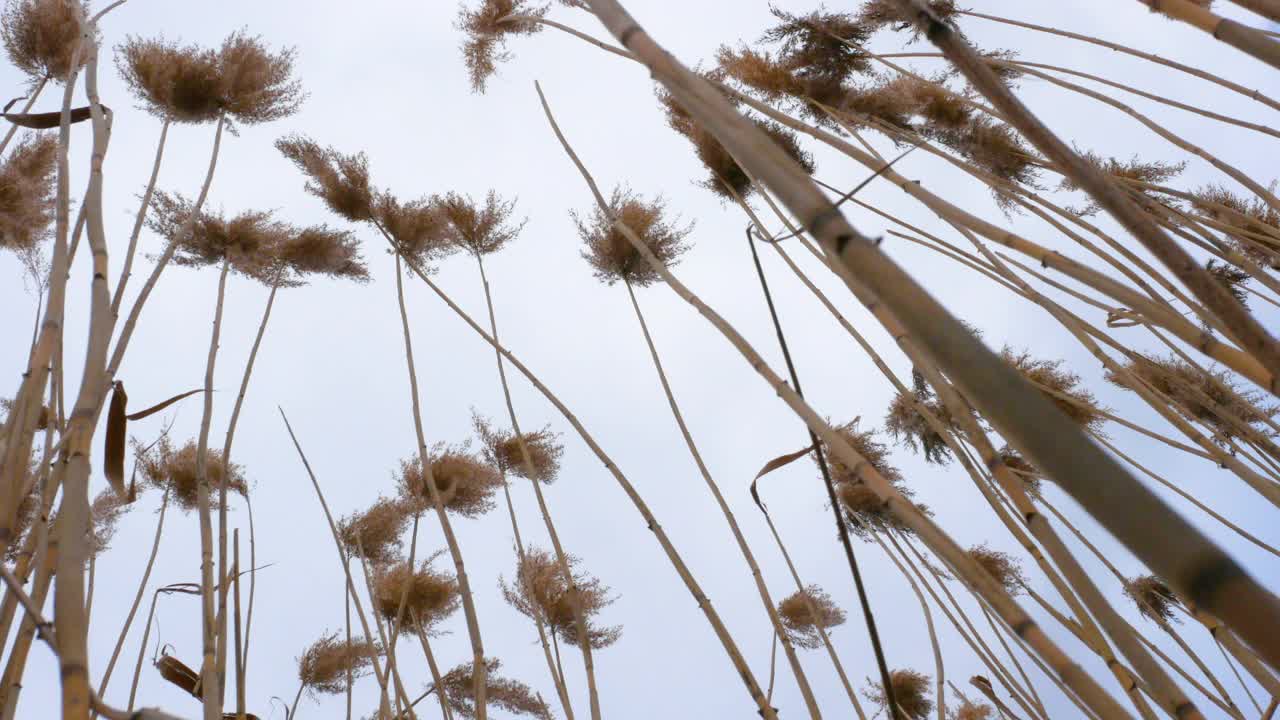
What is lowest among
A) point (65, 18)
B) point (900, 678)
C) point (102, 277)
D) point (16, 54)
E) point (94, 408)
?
point (94, 408)

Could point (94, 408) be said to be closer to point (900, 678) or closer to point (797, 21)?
point (797, 21)

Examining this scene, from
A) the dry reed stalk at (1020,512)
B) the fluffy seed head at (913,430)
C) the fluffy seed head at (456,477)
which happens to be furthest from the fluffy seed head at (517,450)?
the dry reed stalk at (1020,512)

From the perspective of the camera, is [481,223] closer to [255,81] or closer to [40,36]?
[255,81]

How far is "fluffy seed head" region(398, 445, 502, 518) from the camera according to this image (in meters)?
2.42

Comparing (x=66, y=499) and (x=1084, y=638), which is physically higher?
(x=66, y=499)

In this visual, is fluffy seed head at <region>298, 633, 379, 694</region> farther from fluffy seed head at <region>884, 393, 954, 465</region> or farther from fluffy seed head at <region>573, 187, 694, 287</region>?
fluffy seed head at <region>884, 393, 954, 465</region>

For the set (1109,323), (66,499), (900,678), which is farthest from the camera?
(900,678)

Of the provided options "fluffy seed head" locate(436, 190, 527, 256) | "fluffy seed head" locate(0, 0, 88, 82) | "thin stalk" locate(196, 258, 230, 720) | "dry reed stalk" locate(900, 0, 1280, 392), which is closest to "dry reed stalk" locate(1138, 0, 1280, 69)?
"dry reed stalk" locate(900, 0, 1280, 392)

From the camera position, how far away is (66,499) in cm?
48

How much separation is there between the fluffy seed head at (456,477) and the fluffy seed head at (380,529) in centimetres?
7

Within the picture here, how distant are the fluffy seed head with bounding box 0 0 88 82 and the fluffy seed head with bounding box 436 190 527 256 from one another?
0.99 meters

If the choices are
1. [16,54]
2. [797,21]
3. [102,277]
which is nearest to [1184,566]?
[102,277]

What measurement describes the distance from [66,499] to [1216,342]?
2.80ft

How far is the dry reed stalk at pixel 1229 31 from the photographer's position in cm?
55
